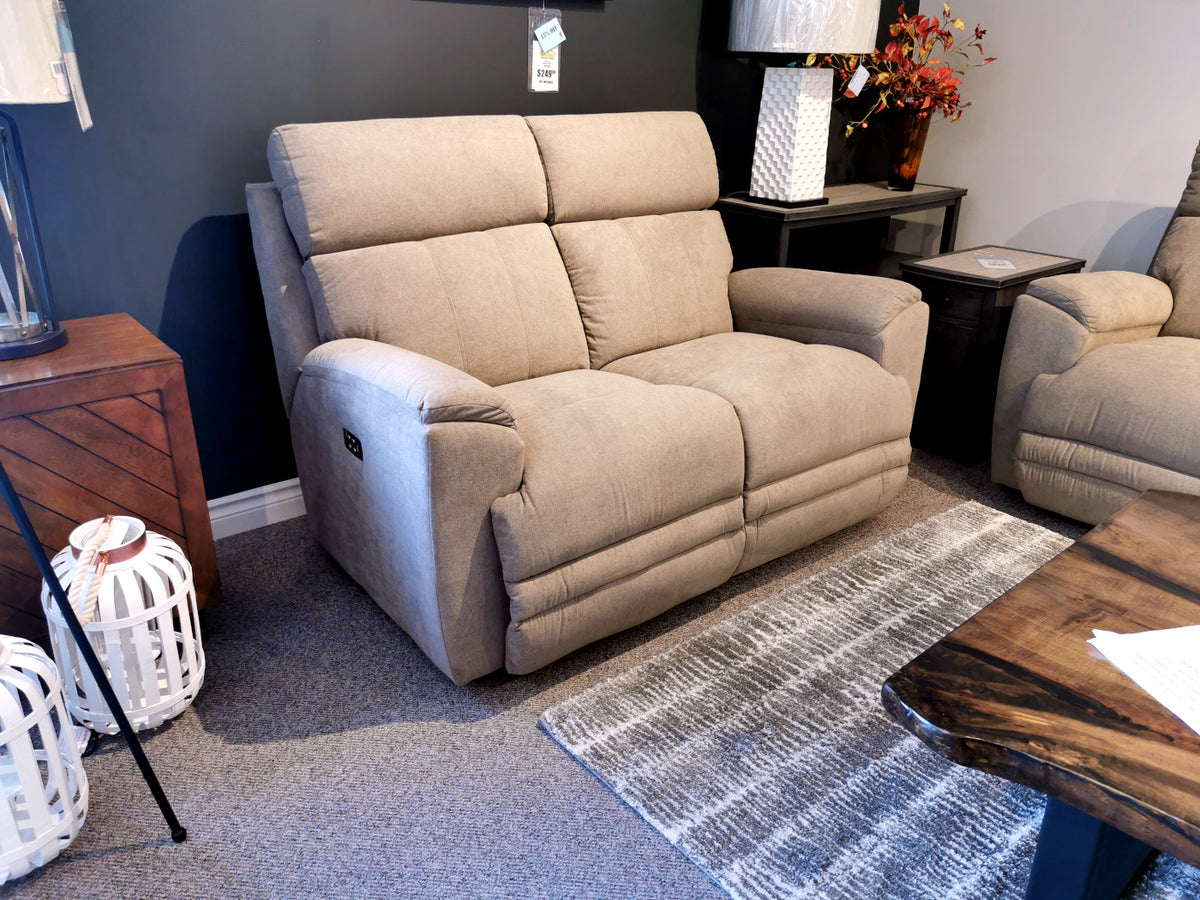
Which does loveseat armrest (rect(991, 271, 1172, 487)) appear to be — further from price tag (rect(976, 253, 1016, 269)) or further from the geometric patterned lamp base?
the geometric patterned lamp base

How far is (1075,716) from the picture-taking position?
113 centimetres

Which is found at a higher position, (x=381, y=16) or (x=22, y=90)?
(x=381, y=16)

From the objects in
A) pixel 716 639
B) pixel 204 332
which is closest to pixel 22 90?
pixel 204 332

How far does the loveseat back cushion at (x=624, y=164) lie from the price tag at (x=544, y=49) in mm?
248

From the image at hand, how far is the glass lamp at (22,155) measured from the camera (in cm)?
148

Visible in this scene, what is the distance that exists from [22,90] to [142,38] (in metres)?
0.60

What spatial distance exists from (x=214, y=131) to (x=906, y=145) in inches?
94.0

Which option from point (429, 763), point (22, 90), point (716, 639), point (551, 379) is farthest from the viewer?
point (551, 379)

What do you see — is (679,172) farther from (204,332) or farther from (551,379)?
(204,332)

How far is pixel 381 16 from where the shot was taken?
2.30 meters

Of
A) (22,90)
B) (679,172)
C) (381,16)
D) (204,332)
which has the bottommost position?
(204,332)

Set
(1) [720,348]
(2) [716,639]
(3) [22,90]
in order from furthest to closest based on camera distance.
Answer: (1) [720,348] → (2) [716,639] → (3) [22,90]

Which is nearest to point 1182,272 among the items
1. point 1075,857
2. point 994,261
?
point 994,261

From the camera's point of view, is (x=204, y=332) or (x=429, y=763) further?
(x=204, y=332)
